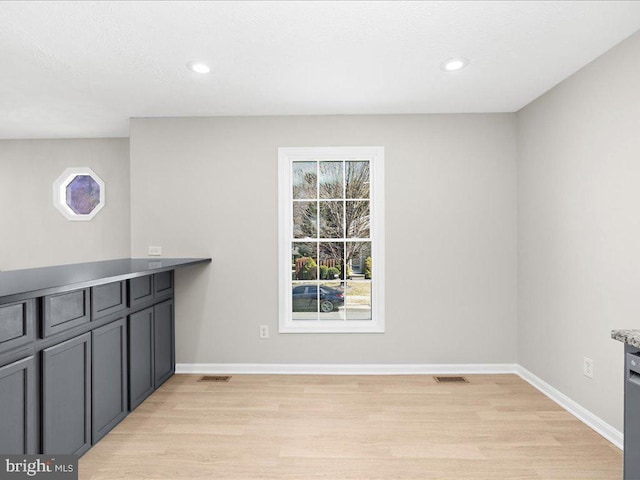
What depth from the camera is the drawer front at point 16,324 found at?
1768 millimetres

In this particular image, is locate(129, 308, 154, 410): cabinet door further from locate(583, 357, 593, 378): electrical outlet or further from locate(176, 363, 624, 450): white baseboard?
locate(583, 357, 593, 378): electrical outlet

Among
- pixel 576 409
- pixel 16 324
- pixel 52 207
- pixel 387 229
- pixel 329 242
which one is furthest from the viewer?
pixel 52 207

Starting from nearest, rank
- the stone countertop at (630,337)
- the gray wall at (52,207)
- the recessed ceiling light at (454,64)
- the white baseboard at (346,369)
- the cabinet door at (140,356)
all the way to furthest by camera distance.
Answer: the stone countertop at (630,337)
the recessed ceiling light at (454,64)
the cabinet door at (140,356)
the white baseboard at (346,369)
the gray wall at (52,207)

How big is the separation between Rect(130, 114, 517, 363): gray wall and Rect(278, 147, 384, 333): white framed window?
6.1 inches

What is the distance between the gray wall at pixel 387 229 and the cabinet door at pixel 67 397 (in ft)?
5.13

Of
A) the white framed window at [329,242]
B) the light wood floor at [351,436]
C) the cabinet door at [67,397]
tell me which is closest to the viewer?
the cabinet door at [67,397]

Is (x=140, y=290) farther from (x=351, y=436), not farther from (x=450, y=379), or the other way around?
(x=450, y=379)

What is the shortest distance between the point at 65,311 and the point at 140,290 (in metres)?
0.97

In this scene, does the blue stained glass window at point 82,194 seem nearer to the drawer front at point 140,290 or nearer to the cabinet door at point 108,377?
the drawer front at point 140,290

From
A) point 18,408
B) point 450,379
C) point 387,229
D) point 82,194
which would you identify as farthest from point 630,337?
point 82,194

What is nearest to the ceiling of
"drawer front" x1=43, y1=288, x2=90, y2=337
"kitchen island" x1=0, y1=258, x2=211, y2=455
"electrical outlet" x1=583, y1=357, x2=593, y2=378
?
"kitchen island" x1=0, y1=258, x2=211, y2=455

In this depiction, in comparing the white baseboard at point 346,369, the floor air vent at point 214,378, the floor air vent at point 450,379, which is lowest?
the floor air vent at point 214,378

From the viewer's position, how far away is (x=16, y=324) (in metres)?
1.85

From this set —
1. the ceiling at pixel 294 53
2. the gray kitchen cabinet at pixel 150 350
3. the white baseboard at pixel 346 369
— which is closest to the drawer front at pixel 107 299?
the gray kitchen cabinet at pixel 150 350
